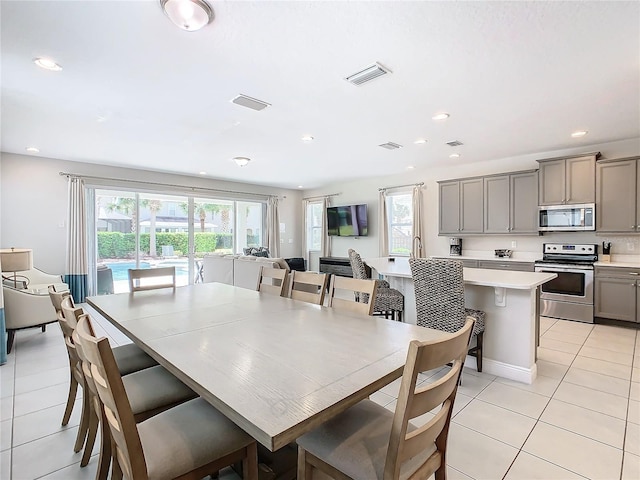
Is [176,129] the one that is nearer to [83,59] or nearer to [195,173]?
[83,59]

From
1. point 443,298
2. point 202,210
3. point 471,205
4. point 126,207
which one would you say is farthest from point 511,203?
point 126,207

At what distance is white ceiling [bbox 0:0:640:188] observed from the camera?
1.97 m

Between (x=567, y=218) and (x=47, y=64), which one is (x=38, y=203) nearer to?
(x=47, y=64)

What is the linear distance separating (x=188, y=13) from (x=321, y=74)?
1.10 m

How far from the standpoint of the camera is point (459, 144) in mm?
4707

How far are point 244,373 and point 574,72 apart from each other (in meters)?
3.33

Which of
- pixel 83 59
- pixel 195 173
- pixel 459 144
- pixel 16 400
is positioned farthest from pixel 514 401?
pixel 195 173

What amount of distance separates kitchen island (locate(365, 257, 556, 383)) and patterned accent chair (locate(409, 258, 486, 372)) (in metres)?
0.10

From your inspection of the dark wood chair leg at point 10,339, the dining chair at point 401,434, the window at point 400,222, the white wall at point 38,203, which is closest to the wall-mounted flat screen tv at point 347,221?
the window at point 400,222

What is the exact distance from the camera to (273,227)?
873 centimetres

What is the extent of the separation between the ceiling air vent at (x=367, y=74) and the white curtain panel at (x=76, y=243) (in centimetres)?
550

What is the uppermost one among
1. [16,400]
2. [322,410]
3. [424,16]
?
[424,16]

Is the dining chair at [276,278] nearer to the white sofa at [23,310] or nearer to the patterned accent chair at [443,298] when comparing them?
the patterned accent chair at [443,298]

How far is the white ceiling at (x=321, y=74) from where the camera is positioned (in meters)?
1.97
